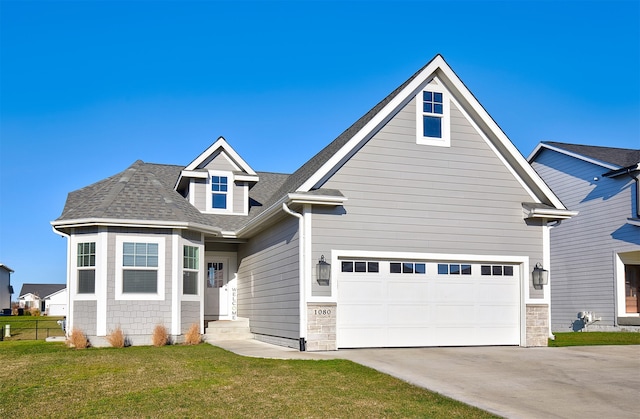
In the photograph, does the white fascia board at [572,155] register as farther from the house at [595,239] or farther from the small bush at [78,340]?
the small bush at [78,340]

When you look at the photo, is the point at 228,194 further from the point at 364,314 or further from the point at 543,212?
the point at 543,212

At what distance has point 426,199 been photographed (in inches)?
647

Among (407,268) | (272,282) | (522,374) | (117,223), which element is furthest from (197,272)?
(522,374)

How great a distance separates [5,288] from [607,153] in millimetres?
59829

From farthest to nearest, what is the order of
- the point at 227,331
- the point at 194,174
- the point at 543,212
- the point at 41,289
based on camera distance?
the point at 41,289 < the point at 194,174 < the point at 227,331 < the point at 543,212

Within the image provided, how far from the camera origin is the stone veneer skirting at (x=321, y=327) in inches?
588

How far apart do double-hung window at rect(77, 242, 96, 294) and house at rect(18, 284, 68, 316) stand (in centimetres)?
6361

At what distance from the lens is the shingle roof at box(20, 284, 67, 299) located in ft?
301

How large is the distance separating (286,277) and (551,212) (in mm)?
7043

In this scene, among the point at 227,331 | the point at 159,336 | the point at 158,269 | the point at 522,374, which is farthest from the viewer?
the point at 227,331

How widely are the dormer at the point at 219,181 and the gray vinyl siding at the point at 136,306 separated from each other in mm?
4375

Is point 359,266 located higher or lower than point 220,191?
lower

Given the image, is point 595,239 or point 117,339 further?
point 595,239

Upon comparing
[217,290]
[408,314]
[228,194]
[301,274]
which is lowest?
[408,314]
